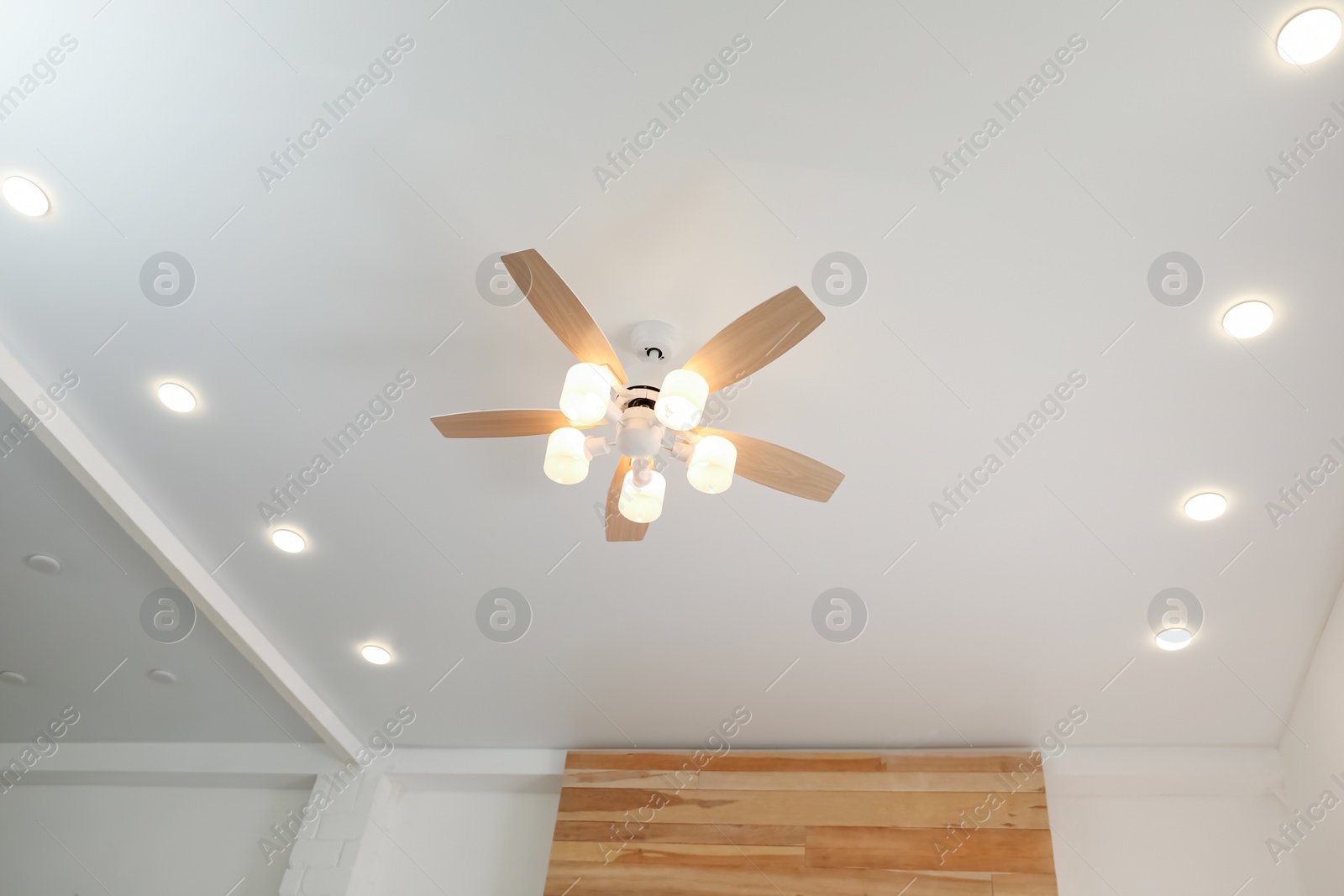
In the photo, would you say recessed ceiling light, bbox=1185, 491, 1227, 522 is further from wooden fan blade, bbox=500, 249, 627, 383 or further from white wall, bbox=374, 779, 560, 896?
white wall, bbox=374, 779, 560, 896

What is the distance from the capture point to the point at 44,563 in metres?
3.17

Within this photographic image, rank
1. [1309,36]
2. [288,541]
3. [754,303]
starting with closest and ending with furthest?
[1309,36]
[754,303]
[288,541]

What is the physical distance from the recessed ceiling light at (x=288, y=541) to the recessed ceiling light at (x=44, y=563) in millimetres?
908

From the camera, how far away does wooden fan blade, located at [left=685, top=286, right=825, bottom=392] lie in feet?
5.45

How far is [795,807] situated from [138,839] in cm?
296

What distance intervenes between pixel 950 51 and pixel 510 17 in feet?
2.64

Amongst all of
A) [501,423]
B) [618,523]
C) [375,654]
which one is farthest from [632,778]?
[501,423]

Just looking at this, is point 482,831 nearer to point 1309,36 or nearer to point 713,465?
point 713,465

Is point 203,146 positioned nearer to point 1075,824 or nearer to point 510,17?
point 510,17

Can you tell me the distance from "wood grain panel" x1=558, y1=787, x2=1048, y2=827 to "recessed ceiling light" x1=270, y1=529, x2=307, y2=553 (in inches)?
57.3

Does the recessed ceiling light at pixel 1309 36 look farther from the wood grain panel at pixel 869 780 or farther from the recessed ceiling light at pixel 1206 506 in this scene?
the wood grain panel at pixel 869 780

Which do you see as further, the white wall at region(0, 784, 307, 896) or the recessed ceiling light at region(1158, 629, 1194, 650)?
the white wall at region(0, 784, 307, 896)

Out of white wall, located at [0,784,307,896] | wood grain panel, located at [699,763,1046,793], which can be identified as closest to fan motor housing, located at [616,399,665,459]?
wood grain panel, located at [699,763,1046,793]

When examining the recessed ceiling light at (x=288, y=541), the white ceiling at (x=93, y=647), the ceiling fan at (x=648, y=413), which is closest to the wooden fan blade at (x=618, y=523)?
the ceiling fan at (x=648, y=413)
